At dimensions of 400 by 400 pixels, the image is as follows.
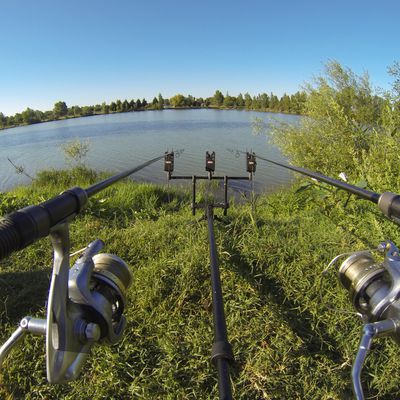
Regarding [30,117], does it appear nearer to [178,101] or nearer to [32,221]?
[178,101]

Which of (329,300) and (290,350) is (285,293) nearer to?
(329,300)

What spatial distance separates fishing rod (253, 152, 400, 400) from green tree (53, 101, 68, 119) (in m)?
75.6

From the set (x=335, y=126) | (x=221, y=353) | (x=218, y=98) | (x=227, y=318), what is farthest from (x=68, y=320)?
(x=218, y=98)

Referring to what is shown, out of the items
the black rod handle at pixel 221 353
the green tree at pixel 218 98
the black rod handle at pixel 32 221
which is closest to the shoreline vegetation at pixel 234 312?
the black rod handle at pixel 221 353

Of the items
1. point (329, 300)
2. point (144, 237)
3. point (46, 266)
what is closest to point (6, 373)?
point (46, 266)

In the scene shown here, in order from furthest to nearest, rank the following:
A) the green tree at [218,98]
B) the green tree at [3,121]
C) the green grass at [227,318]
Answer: the green tree at [218,98] → the green tree at [3,121] → the green grass at [227,318]

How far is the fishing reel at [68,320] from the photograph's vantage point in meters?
0.78

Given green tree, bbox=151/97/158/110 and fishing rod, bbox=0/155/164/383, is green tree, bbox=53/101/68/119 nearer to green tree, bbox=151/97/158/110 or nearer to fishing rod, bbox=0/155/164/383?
green tree, bbox=151/97/158/110

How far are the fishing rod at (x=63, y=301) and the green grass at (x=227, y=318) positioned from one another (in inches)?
41.4

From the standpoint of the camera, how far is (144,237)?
3.35m

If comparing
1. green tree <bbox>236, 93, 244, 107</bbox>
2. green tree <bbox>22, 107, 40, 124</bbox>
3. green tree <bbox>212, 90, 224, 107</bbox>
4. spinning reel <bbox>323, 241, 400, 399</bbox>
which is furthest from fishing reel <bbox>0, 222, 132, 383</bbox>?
green tree <bbox>212, 90, 224, 107</bbox>

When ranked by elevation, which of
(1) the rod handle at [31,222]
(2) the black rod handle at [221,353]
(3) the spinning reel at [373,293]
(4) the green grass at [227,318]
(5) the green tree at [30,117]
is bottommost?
(4) the green grass at [227,318]

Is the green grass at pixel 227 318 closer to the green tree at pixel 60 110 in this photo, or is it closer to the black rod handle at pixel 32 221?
the black rod handle at pixel 32 221

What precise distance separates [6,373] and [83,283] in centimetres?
152
